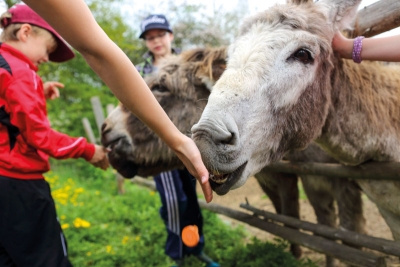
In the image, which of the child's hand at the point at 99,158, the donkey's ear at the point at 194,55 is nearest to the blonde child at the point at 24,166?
the child's hand at the point at 99,158

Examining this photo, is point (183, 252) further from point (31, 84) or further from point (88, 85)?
point (88, 85)

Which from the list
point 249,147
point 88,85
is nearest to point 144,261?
point 249,147

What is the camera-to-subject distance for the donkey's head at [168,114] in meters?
3.14

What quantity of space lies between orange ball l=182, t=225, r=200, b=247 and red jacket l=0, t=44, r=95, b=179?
163 cm

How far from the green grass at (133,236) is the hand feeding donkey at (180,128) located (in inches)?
26.9

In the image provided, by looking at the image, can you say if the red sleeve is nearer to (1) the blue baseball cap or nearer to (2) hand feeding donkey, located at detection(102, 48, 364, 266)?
(2) hand feeding donkey, located at detection(102, 48, 364, 266)

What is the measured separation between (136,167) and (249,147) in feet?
6.16

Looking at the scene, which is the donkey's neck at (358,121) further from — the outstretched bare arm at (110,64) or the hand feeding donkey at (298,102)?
the outstretched bare arm at (110,64)

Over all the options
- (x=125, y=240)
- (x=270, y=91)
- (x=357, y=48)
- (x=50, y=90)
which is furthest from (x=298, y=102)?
(x=125, y=240)

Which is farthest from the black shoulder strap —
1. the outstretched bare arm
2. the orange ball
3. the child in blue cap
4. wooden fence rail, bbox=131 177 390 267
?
wooden fence rail, bbox=131 177 390 267

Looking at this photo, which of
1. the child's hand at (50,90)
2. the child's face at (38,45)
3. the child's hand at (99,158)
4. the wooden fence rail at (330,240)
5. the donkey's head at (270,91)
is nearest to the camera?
the donkey's head at (270,91)

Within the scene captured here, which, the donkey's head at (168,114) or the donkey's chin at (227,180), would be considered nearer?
the donkey's chin at (227,180)

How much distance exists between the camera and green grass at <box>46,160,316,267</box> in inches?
127

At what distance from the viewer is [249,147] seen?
1.62 metres
